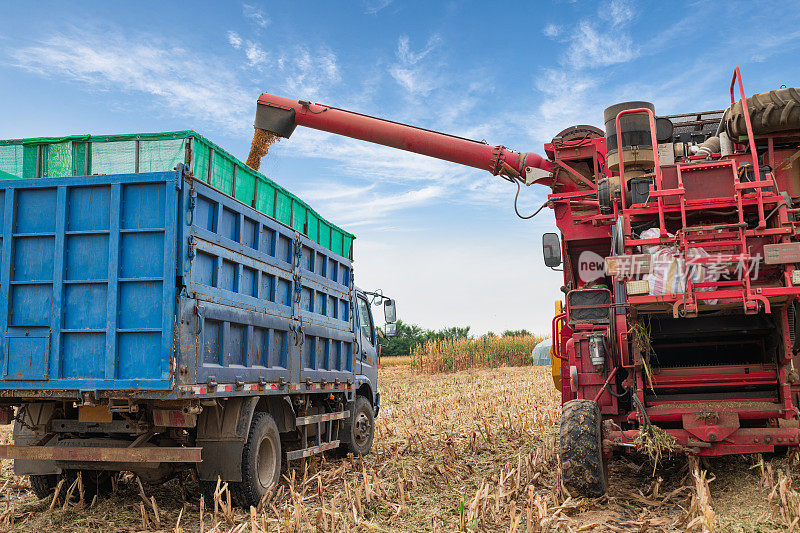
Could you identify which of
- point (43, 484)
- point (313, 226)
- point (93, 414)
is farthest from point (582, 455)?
point (43, 484)

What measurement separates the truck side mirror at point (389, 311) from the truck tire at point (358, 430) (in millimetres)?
1403

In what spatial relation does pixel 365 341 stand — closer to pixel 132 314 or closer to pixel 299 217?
pixel 299 217

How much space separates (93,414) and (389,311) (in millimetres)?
5924

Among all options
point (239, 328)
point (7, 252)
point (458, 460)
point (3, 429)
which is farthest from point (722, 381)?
point (3, 429)

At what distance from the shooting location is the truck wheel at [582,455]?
5.94m

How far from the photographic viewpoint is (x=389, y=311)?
1154 centimetres

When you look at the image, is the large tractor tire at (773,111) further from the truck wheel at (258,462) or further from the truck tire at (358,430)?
the truck tire at (358,430)

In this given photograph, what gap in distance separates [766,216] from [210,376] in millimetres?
5172

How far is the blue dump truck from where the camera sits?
5.91m

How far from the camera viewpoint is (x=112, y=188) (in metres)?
6.17

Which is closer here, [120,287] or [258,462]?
[120,287]

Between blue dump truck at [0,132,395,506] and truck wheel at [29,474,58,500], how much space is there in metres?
0.01

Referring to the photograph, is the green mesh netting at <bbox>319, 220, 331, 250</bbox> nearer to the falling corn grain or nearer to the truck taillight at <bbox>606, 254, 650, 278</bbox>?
the falling corn grain

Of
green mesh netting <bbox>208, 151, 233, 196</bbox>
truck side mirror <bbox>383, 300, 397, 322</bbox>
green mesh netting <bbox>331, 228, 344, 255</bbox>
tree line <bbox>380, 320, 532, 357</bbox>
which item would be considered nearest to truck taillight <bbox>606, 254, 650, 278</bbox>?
green mesh netting <bbox>208, 151, 233, 196</bbox>
